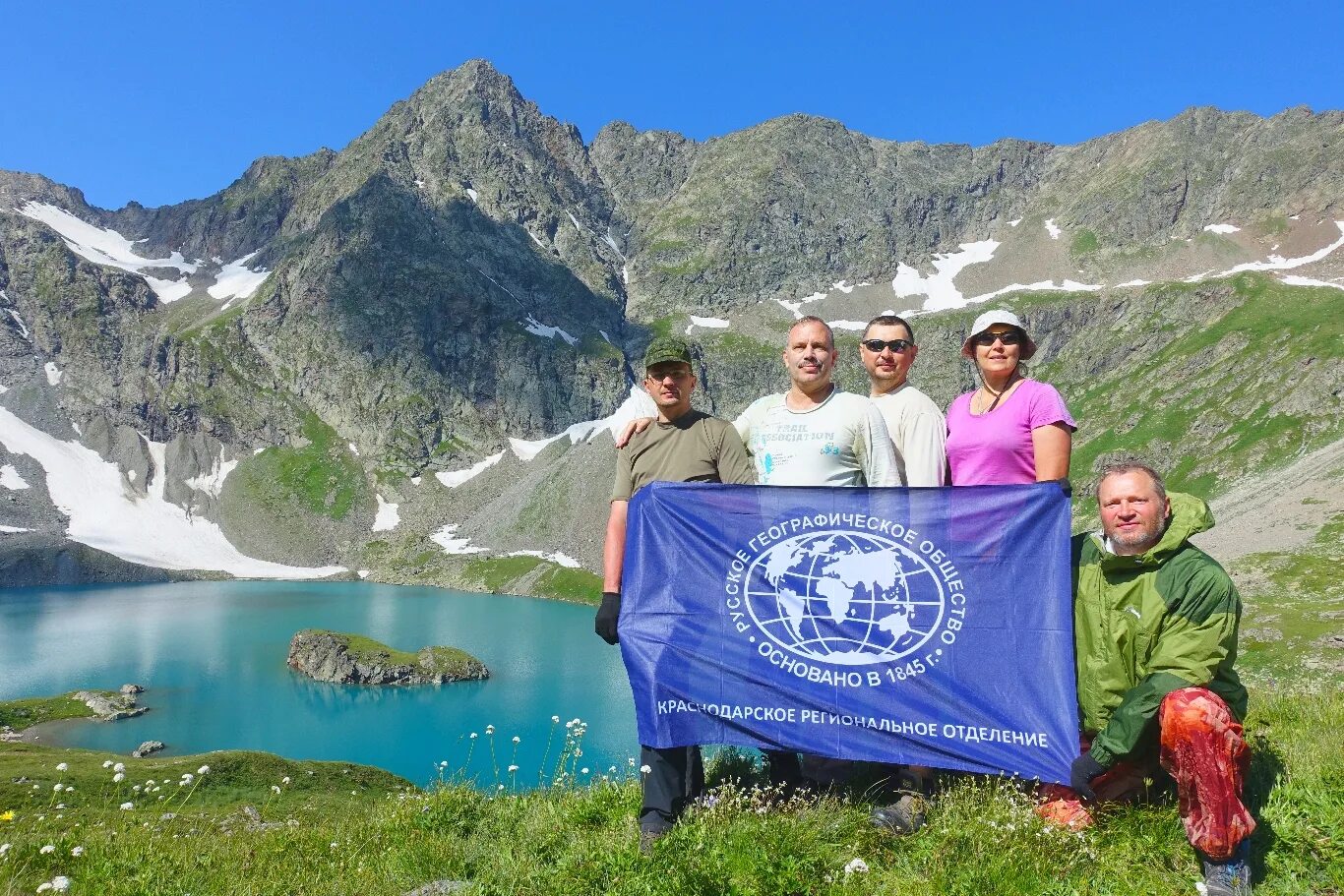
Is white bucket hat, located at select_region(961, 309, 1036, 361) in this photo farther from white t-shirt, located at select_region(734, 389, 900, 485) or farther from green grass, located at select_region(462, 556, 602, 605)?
green grass, located at select_region(462, 556, 602, 605)

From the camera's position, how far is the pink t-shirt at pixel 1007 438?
7137 mm

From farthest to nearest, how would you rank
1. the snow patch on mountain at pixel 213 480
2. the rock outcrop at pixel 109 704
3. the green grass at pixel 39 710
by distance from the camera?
the snow patch on mountain at pixel 213 480 → the rock outcrop at pixel 109 704 → the green grass at pixel 39 710

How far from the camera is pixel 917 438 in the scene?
7.40 meters

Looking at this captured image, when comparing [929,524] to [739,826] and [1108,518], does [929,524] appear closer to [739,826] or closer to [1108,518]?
[1108,518]

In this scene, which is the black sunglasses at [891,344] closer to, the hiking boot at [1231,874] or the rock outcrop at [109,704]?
Answer: the hiking boot at [1231,874]

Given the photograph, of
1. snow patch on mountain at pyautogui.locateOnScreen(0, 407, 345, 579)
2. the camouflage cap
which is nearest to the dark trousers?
the camouflage cap

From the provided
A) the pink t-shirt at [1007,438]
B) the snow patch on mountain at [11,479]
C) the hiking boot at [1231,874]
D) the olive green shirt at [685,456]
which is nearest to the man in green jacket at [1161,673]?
the hiking boot at [1231,874]

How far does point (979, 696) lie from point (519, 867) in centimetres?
423

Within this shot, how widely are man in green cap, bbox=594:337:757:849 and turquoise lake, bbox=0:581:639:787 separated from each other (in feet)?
67.4

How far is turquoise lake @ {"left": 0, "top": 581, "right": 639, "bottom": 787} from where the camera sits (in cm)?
5797

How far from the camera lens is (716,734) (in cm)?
715

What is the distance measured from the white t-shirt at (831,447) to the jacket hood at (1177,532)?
2.05m

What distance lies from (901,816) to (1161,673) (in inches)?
91.2

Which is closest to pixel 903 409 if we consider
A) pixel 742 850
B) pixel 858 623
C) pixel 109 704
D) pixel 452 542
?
pixel 858 623
